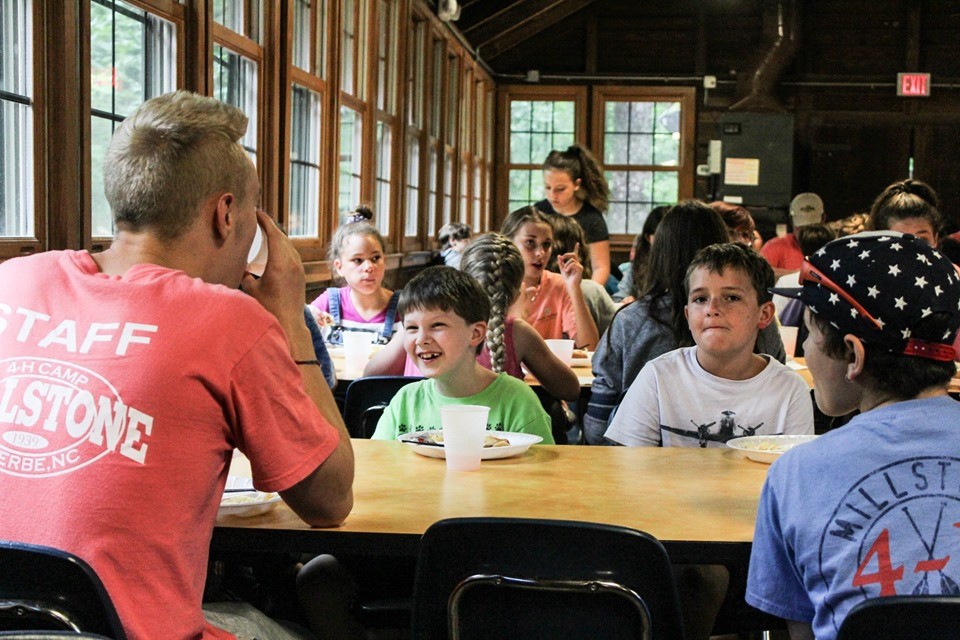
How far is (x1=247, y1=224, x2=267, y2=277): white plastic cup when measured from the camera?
1.79 meters

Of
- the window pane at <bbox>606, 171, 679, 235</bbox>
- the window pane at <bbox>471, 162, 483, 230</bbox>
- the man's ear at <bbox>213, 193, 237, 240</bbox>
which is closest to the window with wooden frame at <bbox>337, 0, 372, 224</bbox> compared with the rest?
the window pane at <bbox>471, 162, 483, 230</bbox>

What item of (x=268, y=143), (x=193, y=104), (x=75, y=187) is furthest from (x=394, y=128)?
(x=193, y=104)

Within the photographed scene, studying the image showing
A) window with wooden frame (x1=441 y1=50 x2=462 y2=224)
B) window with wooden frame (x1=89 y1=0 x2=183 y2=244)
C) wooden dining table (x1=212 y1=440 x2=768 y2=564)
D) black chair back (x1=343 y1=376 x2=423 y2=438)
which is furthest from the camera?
window with wooden frame (x1=441 y1=50 x2=462 y2=224)

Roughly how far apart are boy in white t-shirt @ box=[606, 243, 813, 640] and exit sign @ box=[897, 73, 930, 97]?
10.5 metres

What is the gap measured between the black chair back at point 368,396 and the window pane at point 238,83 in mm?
1980

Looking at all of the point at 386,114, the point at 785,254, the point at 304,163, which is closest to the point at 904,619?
the point at 304,163

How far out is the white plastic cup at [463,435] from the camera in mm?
2189

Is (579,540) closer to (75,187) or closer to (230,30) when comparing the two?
(75,187)

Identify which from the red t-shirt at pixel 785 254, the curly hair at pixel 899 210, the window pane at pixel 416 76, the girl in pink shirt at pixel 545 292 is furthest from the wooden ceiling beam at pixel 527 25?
the curly hair at pixel 899 210

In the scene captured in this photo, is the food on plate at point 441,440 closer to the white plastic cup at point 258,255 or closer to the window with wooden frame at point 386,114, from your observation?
the white plastic cup at point 258,255

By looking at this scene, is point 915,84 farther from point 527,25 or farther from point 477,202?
point 477,202

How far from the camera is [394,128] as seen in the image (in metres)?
8.34

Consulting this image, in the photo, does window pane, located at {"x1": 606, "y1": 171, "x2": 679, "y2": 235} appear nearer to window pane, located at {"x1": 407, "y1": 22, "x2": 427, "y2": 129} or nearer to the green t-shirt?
window pane, located at {"x1": 407, "y1": 22, "x2": 427, "y2": 129}

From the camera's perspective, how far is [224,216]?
63.5 inches
